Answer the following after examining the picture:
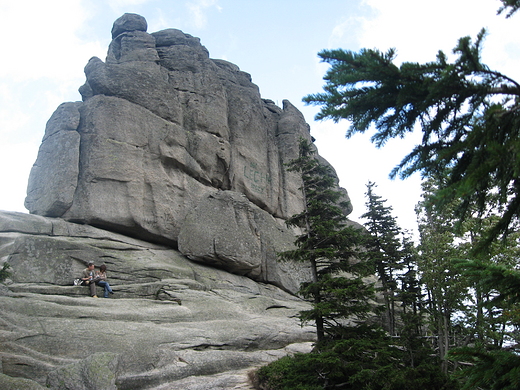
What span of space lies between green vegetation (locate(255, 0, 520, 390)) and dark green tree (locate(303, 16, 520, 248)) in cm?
1

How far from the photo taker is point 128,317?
15688 millimetres

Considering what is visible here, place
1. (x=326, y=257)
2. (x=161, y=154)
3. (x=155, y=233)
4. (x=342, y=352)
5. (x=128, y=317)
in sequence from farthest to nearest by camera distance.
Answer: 1. (x=161, y=154)
2. (x=155, y=233)
3. (x=326, y=257)
4. (x=128, y=317)
5. (x=342, y=352)

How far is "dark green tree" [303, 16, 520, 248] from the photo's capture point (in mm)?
3893

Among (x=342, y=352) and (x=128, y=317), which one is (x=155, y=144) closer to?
(x=128, y=317)

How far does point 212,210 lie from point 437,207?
2186cm

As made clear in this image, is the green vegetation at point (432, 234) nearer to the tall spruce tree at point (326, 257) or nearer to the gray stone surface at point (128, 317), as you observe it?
the tall spruce tree at point (326, 257)

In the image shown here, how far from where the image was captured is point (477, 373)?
168 inches

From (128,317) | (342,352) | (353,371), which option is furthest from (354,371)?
(128,317)

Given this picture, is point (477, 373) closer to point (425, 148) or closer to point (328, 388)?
point (425, 148)

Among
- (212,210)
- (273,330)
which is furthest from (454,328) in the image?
(212,210)

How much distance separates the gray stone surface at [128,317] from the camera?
40.6 ft

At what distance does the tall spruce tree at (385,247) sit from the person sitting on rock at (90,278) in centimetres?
1549

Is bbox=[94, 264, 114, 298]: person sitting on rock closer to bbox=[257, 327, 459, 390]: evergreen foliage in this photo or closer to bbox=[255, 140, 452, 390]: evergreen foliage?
bbox=[255, 140, 452, 390]: evergreen foliage

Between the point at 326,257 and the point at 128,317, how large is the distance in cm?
821
